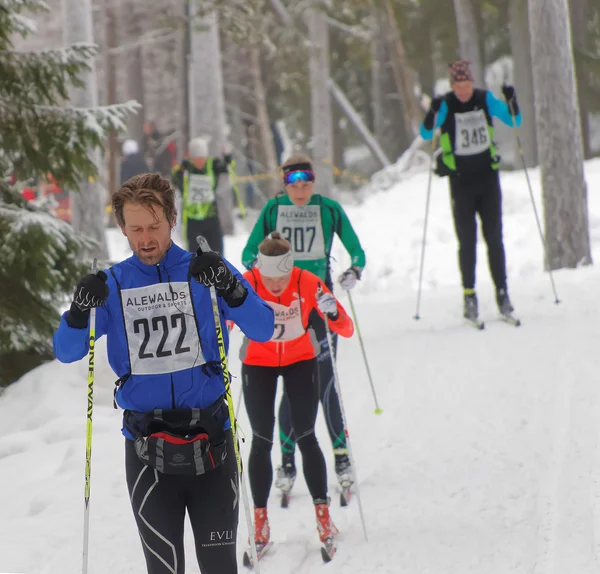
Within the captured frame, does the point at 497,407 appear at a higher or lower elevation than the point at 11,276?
lower

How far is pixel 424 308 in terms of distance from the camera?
11.0 meters

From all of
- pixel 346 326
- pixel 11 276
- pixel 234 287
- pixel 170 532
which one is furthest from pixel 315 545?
pixel 11 276

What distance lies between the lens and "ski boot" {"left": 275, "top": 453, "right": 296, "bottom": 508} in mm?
6250

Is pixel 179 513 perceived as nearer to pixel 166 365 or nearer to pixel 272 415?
pixel 166 365

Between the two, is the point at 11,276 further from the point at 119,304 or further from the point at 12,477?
the point at 119,304

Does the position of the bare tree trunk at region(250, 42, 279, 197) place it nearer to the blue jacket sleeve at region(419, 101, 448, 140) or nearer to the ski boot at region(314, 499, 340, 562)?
the blue jacket sleeve at region(419, 101, 448, 140)

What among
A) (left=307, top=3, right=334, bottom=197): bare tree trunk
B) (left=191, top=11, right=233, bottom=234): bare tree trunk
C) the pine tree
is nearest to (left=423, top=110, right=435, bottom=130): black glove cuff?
the pine tree

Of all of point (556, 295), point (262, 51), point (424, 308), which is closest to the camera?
point (556, 295)

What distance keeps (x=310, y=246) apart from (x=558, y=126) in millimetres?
6041

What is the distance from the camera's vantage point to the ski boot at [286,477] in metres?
6.25

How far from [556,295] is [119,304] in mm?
7529

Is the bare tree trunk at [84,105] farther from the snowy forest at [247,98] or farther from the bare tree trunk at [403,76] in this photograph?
the bare tree trunk at [403,76]

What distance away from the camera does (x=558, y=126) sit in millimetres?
11422

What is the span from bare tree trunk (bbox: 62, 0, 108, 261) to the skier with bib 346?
5525 millimetres
